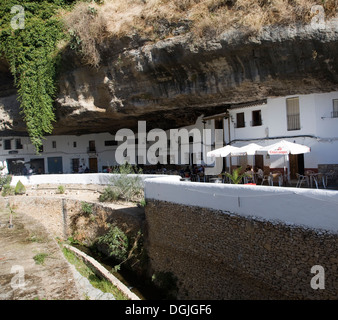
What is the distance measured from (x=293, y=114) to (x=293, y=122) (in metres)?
0.37

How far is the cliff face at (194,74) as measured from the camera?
10.0 metres

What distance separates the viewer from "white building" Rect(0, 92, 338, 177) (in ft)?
38.1

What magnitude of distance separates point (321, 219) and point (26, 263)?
246 inches

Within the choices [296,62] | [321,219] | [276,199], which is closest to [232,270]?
[276,199]

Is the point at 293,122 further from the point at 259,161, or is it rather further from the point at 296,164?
the point at 259,161

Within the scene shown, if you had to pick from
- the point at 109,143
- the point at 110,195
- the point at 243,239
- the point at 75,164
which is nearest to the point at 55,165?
the point at 75,164

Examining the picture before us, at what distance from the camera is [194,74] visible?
12531 millimetres

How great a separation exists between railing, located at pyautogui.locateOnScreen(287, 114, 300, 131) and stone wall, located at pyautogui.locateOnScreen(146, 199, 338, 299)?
703 cm

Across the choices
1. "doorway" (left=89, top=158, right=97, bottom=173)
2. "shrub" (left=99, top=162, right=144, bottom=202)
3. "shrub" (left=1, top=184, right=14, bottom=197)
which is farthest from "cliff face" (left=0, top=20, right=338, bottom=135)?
"doorway" (left=89, top=158, right=97, bottom=173)

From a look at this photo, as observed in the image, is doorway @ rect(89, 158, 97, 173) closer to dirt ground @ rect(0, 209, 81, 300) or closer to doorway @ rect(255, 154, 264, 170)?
doorway @ rect(255, 154, 264, 170)

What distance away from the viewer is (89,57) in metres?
14.0

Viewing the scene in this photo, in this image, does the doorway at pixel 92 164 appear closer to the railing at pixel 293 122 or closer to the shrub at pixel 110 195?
the shrub at pixel 110 195

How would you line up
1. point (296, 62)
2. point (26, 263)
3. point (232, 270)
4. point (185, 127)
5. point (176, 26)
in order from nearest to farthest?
1. point (26, 263)
2. point (232, 270)
3. point (296, 62)
4. point (176, 26)
5. point (185, 127)
